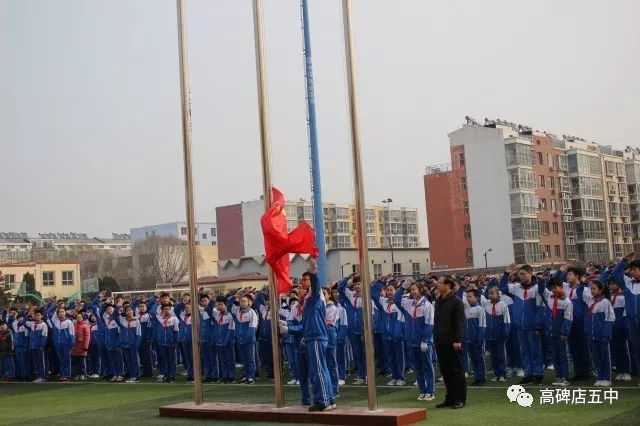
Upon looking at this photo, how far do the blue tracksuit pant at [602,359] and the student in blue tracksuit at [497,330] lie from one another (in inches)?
72.3

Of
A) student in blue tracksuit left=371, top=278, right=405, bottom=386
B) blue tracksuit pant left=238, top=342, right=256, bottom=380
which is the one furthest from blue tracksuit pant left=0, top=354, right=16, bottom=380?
student in blue tracksuit left=371, top=278, right=405, bottom=386

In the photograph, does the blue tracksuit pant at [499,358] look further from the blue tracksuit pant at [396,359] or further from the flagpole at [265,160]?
the flagpole at [265,160]

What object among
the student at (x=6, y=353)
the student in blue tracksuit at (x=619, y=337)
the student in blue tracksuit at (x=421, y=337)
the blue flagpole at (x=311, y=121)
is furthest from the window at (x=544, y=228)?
the student in blue tracksuit at (x=421, y=337)

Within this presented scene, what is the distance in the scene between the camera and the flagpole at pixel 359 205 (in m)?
9.48

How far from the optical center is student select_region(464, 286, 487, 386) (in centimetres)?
1294

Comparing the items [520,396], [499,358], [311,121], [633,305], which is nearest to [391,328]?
[499,358]

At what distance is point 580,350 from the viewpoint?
41.5 feet

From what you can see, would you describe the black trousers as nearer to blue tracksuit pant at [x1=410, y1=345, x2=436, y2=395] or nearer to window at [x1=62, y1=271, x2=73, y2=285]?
blue tracksuit pant at [x1=410, y1=345, x2=436, y2=395]

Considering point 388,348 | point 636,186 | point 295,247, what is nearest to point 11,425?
point 295,247

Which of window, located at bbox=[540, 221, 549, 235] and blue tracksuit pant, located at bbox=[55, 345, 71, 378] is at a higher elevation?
window, located at bbox=[540, 221, 549, 235]

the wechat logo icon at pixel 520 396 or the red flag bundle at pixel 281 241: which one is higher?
the red flag bundle at pixel 281 241

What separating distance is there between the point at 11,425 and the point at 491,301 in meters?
7.51

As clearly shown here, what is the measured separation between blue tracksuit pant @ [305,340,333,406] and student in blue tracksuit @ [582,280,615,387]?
3991 millimetres

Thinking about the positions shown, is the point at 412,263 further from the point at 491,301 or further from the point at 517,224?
the point at 491,301
